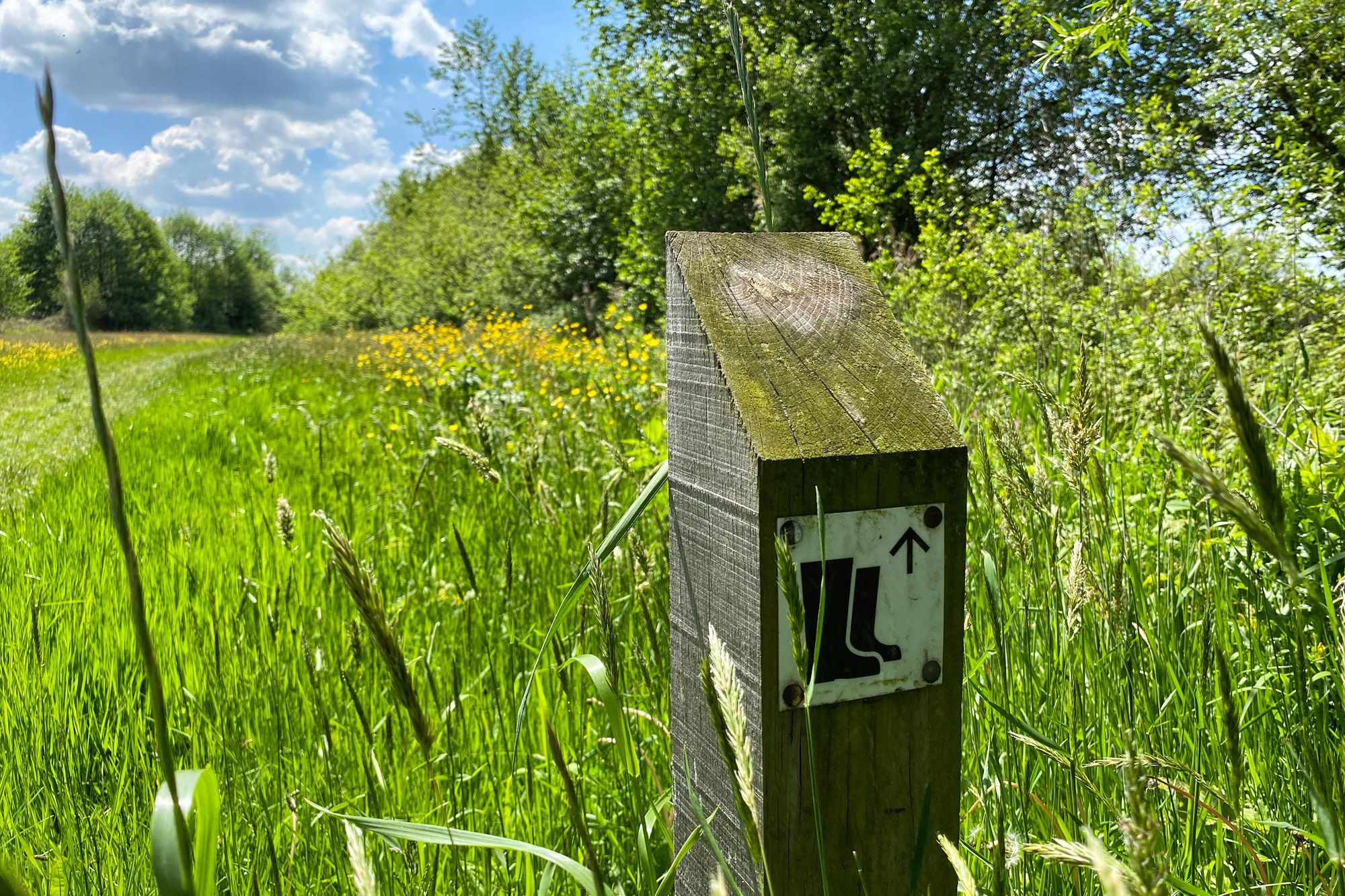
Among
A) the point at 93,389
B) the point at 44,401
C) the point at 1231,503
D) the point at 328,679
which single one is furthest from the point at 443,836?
the point at 44,401

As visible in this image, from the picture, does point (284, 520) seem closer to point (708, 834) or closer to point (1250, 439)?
point (708, 834)

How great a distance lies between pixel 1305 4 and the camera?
371 cm

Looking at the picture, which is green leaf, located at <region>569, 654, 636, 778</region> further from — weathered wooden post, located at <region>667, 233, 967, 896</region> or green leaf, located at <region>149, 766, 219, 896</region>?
green leaf, located at <region>149, 766, 219, 896</region>

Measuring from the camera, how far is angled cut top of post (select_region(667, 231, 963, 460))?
80 cm

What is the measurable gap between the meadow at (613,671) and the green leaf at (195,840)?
184 mm

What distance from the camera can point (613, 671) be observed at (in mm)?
827

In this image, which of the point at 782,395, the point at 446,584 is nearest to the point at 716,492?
the point at 782,395

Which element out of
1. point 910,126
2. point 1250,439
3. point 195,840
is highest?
point 910,126

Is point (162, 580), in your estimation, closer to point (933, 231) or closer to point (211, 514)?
point (211, 514)

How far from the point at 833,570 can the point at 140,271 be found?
141 ft

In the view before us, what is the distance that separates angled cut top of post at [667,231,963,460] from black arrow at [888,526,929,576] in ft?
0.29

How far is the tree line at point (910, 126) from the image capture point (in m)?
4.07

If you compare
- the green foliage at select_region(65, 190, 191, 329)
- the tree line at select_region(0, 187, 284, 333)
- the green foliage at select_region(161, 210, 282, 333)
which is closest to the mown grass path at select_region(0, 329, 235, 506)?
the tree line at select_region(0, 187, 284, 333)

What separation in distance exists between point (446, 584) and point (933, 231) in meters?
6.15
